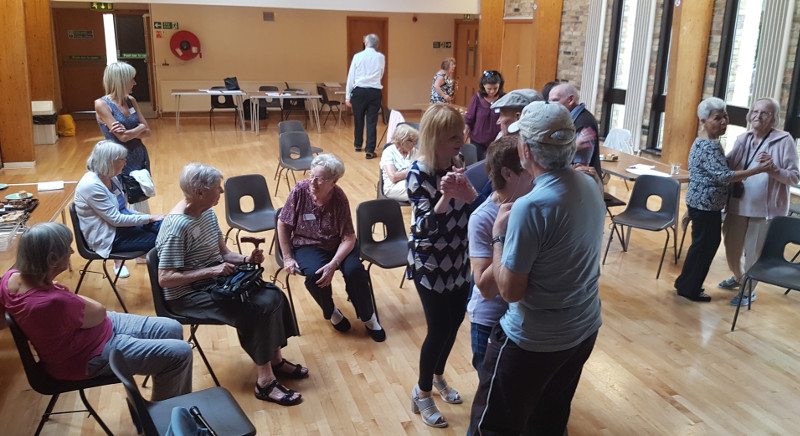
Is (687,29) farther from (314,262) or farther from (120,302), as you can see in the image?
(120,302)

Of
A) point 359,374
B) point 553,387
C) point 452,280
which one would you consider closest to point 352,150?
point 359,374

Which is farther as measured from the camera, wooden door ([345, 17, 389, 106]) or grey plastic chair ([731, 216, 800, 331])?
wooden door ([345, 17, 389, 106])

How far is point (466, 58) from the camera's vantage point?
16.1 m

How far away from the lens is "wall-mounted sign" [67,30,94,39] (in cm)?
1420

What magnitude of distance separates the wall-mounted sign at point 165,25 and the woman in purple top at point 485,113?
9884mm

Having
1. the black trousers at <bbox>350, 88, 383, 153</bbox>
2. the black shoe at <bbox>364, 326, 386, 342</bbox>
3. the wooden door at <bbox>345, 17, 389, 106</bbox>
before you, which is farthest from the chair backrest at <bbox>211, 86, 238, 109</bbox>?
the black shoe at <bbox>364, 326, 386, 342</bbox>

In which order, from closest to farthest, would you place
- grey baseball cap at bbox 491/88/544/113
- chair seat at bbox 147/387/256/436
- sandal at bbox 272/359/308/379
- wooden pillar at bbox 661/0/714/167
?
chair seat at bbox 147/387/256/436, grey baseball cap at bbox 491/88/544/113, sandal at bbox 272/359/308/379, wooden pillar at bbox 661/0/714/167

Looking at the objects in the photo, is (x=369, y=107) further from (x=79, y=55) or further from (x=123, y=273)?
(x=79, y=55)

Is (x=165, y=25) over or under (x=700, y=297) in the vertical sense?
over

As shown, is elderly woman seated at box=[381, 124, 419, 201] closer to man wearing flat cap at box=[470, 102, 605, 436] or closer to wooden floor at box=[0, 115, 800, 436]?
wooden floor at box=[0, 115, 800, 436]

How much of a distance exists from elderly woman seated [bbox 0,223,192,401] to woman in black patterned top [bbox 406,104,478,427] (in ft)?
4.10

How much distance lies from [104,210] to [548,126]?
341 centimetres

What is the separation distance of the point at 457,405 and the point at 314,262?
1.34 m

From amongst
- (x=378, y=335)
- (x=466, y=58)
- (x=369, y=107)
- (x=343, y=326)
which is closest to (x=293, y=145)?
(x=369, y=107)
